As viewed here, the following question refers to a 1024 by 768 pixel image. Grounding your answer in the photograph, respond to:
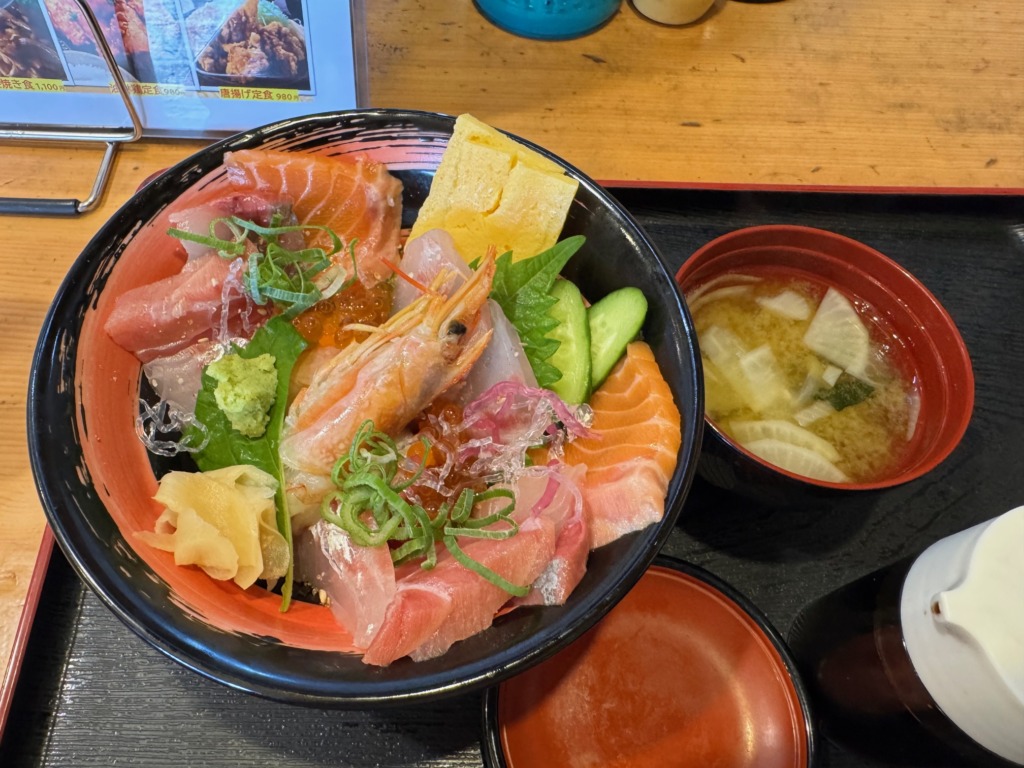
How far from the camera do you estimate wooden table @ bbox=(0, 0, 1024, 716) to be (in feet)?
6.63

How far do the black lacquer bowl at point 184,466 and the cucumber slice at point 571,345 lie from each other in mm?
93

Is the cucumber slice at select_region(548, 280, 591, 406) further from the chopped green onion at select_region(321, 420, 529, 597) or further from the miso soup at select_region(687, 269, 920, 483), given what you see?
the miso soup at select_region(687, 269, 920, 483)

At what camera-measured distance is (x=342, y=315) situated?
1.22 meters

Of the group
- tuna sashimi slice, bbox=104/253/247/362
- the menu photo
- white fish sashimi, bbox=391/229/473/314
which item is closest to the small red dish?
white fish sashimi, bbox=391/229/473/314

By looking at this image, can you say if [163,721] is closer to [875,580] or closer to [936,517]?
[875,580]

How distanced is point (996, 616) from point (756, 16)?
2.05 meters

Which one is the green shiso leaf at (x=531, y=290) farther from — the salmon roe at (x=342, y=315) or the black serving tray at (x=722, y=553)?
the black serving tray at (x=722, y=553)

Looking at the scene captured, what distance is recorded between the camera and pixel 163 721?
121 centimetres

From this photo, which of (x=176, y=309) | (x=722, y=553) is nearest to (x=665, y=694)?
(x=722, y=553)

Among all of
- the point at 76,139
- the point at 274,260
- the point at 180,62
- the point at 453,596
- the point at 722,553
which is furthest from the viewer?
the point at 76,139

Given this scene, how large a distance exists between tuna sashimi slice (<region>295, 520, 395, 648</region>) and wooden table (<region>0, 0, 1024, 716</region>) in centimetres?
125

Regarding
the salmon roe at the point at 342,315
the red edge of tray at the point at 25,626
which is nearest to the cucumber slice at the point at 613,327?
the salmon roe at the point at 342,315

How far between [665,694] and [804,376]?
0.72 metres

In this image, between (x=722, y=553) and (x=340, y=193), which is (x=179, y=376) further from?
(x=722, y=553)
